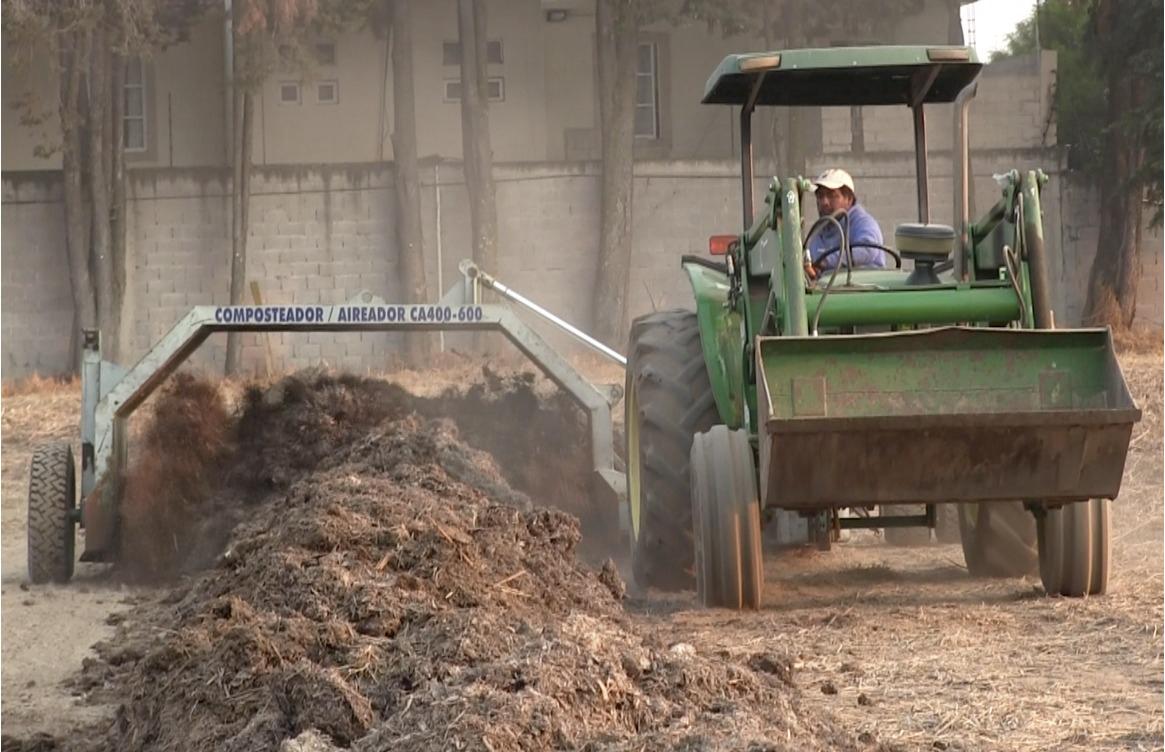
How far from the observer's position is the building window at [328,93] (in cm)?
2477

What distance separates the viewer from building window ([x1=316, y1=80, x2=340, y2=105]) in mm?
24766

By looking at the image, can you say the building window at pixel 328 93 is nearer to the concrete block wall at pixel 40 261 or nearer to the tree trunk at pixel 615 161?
the concrete block wall at pixel 40 261

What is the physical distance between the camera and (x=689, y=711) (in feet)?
16.5

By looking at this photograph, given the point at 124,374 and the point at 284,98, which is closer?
the point at 124,374

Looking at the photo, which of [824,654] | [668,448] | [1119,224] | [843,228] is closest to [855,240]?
[843,228]

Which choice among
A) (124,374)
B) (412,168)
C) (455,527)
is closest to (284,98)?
(412,168)

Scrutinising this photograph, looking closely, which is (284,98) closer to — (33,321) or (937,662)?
(33,321)

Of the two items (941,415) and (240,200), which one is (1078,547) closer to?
(941,415)

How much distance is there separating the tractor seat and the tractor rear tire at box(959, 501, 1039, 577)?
4.07 ft

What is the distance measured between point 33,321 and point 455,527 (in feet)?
56.1

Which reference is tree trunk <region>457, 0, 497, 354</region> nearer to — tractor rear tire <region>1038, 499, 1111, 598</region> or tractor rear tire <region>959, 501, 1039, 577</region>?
tractor rear tire <region>959, 501, 1039, 577</region>

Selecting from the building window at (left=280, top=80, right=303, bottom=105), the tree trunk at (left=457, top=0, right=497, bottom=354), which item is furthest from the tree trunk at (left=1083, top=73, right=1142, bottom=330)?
the building window at (left=280, top=80, right=303, bottom=105)

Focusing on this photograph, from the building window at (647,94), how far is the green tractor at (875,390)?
1646 centimetres

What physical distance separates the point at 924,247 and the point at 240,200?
15.6m
